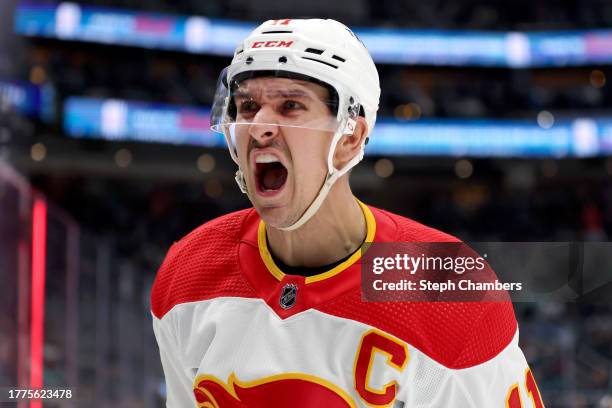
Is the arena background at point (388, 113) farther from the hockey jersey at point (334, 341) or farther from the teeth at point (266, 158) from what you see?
the teeth at point (266, 158)

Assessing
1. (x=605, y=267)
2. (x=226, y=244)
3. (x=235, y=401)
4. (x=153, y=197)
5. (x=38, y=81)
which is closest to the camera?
A: (x=605, y=267)

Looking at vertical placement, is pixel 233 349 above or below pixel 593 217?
below

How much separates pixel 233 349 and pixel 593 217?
45.1 feet

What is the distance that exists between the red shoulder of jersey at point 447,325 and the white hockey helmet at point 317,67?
0.78ft

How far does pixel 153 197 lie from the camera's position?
1419 cm

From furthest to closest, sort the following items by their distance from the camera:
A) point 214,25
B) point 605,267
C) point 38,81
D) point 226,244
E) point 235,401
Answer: point 214,25 < point 38,81 < point 226,244 < point 235,401 < point 605,267

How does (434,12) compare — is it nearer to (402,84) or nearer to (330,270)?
(402,84)

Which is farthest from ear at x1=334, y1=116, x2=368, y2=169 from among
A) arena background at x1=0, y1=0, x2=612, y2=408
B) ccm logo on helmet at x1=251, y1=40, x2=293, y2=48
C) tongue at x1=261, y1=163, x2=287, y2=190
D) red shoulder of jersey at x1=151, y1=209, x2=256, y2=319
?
arena background at x1=0, y1=0, x2=612, y2=408

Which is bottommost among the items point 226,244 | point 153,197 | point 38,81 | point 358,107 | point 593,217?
point 226,244

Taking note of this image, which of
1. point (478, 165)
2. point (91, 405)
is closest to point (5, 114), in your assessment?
point (91, 405)

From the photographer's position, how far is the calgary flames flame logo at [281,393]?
1722mm

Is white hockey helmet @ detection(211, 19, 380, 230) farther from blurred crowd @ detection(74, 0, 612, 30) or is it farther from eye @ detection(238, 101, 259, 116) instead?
blurred crowd @ detection(74, 0, 612, 30)

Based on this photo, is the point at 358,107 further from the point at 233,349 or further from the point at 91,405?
the point at 91,405

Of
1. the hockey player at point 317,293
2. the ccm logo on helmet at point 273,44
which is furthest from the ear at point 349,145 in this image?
the ccm logo on helmet at point 273,44
